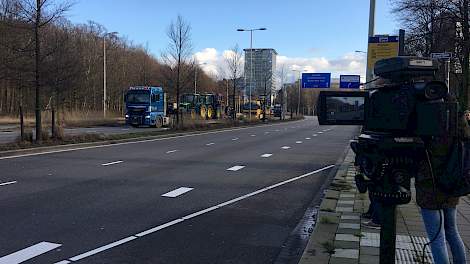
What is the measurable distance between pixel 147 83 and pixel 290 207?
246 feet

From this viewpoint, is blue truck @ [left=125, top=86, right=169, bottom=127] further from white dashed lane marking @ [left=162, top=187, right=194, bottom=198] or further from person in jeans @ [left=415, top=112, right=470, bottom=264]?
person in jeans @ [left=415, top=112, right=470, bottom=264]

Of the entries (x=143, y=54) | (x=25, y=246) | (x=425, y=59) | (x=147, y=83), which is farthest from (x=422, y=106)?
(x=143, y=54)

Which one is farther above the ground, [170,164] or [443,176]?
[443,176]

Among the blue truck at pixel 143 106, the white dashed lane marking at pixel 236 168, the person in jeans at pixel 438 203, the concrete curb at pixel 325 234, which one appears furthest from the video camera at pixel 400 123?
the blue truck at pixel 143 106

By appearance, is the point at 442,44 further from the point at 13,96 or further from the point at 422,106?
the point at 13,96

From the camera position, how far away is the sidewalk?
5.44 m

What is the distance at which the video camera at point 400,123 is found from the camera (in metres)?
3.39

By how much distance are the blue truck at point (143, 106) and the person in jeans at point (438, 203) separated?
36.6 metres

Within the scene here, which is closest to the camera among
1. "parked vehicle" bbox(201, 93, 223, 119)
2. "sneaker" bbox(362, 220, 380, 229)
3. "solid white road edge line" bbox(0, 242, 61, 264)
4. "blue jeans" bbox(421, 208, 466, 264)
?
"blue jeans" bbox(421, 208, 466, 264)

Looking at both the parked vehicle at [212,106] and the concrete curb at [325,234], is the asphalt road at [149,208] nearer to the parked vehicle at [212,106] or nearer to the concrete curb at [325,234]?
the concrete curb at [325,234]

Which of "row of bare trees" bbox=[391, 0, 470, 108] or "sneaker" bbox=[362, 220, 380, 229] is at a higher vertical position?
"row of bare trees" bbox=[391, 0, 470, 108]

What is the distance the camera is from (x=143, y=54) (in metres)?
97.2

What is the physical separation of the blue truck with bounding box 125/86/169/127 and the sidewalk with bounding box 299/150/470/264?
31900 millimetres

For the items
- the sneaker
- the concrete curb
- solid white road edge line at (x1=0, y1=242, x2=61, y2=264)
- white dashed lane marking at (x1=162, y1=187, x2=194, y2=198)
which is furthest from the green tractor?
solid white road edge line at (x1=0, y1=242, x2=61, y2=264)
